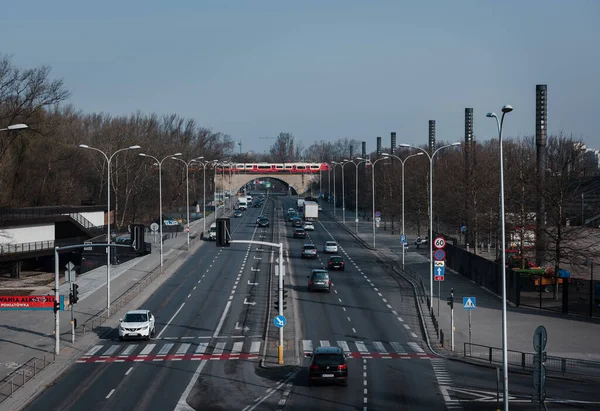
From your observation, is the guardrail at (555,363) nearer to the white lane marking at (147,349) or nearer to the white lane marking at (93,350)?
the white lane marking at (147,349)

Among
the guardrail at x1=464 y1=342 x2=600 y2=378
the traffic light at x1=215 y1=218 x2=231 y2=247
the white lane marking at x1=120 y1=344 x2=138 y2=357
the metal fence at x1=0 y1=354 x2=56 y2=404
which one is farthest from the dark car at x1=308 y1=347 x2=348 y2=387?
the metal fence at x1=0 y1=354 x2=56 y2=404

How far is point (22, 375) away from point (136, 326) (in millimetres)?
8152

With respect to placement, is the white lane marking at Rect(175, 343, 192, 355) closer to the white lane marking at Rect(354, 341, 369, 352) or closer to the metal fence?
the metal fence

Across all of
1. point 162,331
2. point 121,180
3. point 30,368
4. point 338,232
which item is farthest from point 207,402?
point 121,180

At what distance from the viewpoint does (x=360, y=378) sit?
2728cm

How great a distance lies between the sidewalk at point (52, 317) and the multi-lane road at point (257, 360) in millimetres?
2718

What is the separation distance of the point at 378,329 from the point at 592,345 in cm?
1025

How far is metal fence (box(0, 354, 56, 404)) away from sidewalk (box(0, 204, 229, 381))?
386 millimetres

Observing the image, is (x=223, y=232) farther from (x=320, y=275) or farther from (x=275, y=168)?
(x=275, y=168)

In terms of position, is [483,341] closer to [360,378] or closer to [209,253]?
[360,378]

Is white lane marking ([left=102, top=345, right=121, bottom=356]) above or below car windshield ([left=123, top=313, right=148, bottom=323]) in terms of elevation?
below

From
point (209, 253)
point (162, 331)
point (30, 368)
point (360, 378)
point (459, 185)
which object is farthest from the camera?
point (459, 185)

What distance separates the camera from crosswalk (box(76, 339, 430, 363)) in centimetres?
3139

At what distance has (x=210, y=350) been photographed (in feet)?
108
